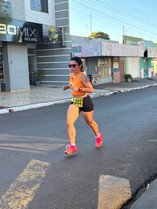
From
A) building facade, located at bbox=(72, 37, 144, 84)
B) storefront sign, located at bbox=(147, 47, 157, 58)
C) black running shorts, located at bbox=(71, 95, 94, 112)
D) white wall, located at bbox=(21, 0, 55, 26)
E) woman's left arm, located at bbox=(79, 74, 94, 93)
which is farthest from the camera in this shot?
storefront sign, located at bbox=(147, 47, 157, 58)

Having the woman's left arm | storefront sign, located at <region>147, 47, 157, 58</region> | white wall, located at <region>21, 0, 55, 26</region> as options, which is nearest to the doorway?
white wall, located at <region>21, 0, 55, 26</region>

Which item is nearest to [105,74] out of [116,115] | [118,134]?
[116,115]

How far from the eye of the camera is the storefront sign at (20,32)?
18.5 meters

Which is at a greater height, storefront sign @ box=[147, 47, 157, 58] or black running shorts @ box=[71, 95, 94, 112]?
storefront sign @ box=[147, 47, 157, 58]

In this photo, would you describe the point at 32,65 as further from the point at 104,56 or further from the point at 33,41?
the point at 104,56

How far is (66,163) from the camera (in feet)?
17.1

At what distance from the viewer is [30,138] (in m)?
7.18

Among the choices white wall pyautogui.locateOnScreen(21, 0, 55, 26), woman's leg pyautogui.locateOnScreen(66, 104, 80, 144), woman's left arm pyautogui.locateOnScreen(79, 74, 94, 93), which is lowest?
woman's leg pyautogui.locateOnScreen(66, 104, 80, 144)

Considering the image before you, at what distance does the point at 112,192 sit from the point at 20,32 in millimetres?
16962

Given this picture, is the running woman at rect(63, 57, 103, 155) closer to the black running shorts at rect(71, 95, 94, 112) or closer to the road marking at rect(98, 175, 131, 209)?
the black running shorts at rect(71, 95, 94, 112)

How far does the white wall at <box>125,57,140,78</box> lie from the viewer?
1439 inches

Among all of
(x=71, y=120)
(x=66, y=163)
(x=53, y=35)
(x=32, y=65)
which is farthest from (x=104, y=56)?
(x=66, y=163)

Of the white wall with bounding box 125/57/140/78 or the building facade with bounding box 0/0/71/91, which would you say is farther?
the white wall with bounding box 125/57/140/78

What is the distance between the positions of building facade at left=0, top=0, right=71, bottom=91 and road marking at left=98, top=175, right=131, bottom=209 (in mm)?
15464
